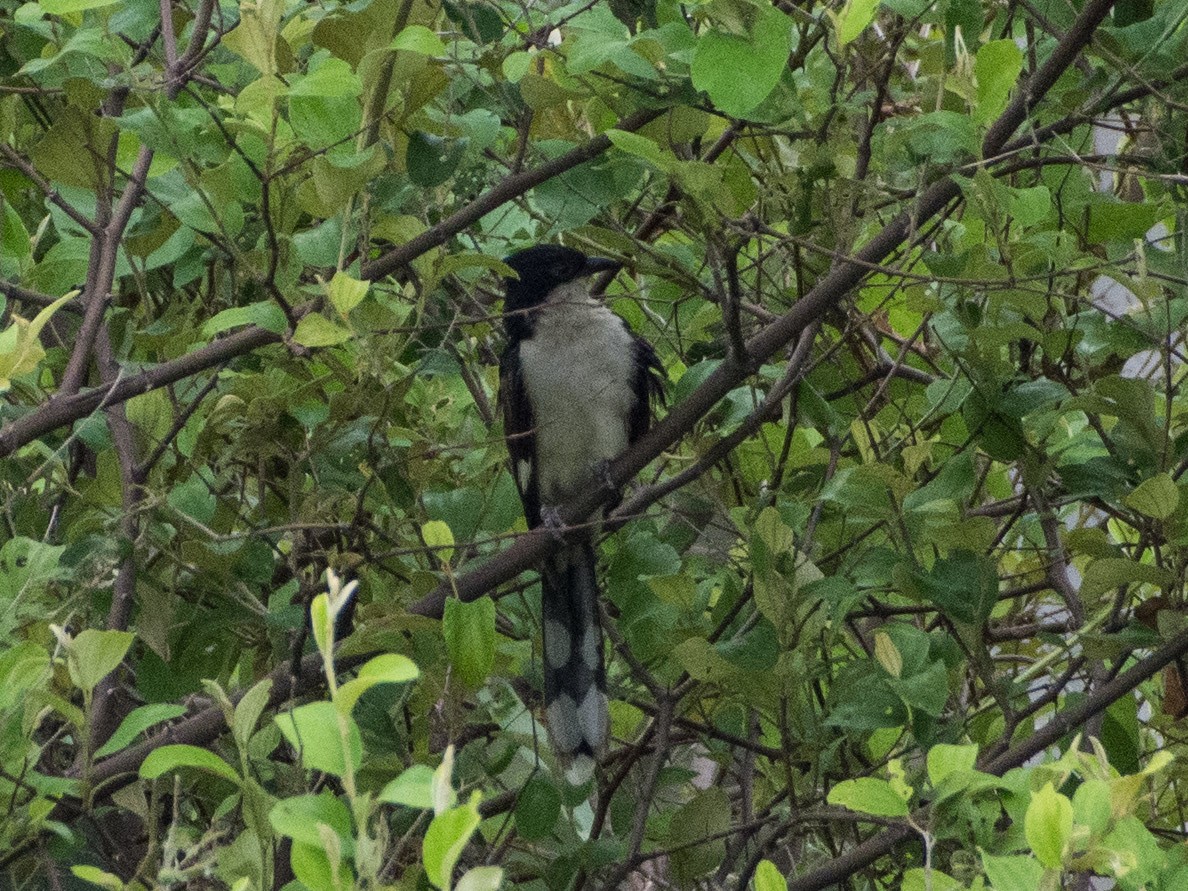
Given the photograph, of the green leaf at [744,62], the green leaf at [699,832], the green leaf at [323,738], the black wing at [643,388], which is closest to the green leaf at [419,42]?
the green leaf at [744,62]

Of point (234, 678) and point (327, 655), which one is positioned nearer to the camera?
point (327, 655)

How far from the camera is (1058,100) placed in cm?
278

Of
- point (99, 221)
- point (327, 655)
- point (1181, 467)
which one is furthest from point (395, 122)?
point (1181, 467)

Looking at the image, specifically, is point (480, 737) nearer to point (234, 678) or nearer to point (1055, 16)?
point (234, 678)

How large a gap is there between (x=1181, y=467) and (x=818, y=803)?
866mm

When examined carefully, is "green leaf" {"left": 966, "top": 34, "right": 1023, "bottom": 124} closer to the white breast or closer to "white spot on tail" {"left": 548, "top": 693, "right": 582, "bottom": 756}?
"white spot on tail" {"left": 548, "top": 693, "right": 582, "bottom": 756}

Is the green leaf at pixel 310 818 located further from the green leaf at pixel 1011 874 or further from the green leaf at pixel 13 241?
the green leaf at pixel 13 241

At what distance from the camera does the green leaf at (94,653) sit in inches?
74.2

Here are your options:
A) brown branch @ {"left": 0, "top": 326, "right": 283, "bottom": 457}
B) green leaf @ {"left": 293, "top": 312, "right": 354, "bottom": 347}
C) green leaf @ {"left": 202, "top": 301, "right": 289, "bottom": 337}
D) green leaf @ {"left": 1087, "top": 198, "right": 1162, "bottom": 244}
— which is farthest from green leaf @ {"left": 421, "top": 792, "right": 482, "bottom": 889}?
green leaf @ {"left": 1087, "top": 198, "right": 1162, "bottom": 244}

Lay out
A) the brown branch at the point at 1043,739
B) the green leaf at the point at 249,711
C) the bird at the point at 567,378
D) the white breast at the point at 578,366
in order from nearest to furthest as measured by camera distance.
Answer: the green leaf at the point at 249,711 → the brown branch at the point at 1043,739 → the bird at the point at 567,378 → the white breast at the point at 578,366

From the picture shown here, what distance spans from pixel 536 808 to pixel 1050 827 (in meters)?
1.17

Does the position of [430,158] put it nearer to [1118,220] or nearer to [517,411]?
[1118,220]

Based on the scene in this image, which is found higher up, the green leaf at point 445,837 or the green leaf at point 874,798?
the green leaf at point 445,837

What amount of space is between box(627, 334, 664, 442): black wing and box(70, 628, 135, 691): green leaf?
2.30m
